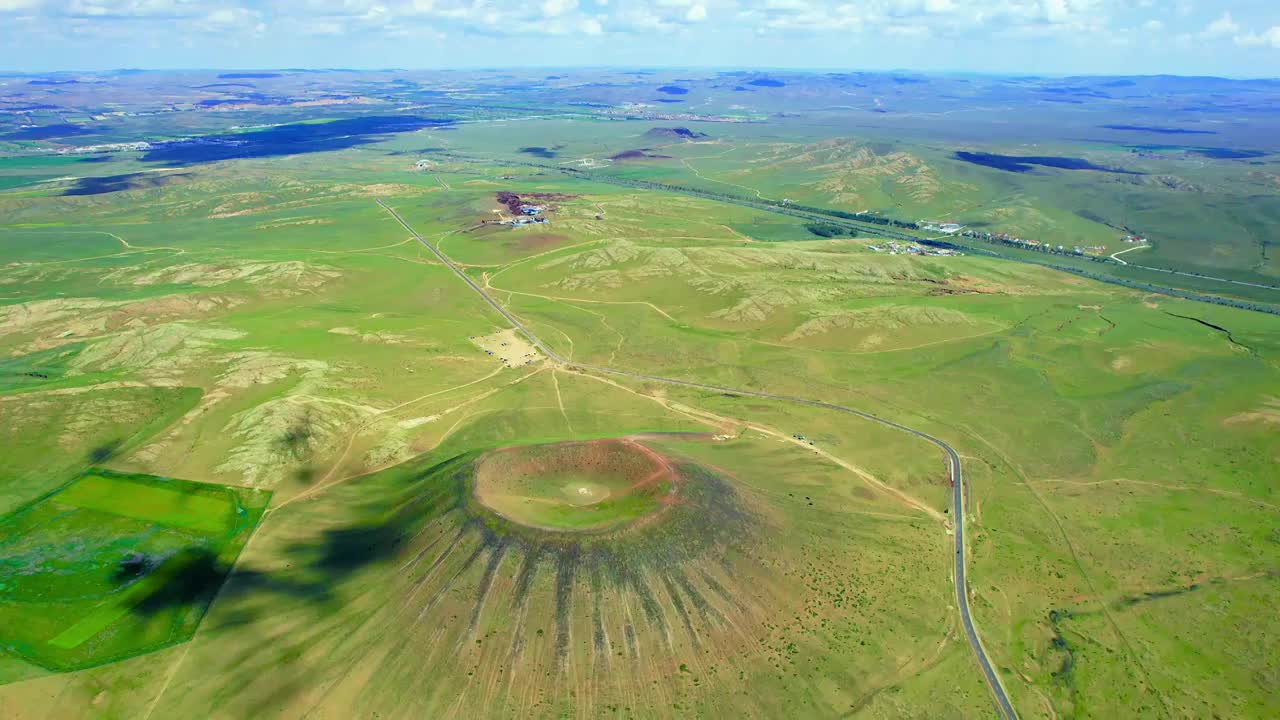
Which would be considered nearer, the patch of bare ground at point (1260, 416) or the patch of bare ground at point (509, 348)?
the patch of bare ground at point (1260, 416)

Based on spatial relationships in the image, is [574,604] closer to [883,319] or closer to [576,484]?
[576,484]

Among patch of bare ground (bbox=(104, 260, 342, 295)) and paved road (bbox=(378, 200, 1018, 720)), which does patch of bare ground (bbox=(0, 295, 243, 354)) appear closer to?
patch of bare ground (bbox=(104, 260, 342, 295))

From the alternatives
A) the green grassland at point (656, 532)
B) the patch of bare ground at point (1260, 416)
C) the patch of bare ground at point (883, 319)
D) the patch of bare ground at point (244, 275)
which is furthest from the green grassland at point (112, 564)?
the patch of bare ground at point (1260, 416)

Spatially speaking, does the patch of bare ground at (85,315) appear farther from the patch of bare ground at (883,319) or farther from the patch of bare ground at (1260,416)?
the patch of bare ground at (1260,416)

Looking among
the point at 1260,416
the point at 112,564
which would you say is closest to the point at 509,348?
the point at 112,564

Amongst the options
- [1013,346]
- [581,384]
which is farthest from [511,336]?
[1013,346]

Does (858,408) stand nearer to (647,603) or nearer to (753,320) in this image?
(753,320)

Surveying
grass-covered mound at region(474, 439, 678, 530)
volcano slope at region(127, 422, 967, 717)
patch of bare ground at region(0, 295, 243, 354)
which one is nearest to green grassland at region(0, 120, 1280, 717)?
volcano slope at region(127, 422, 967, 717)
